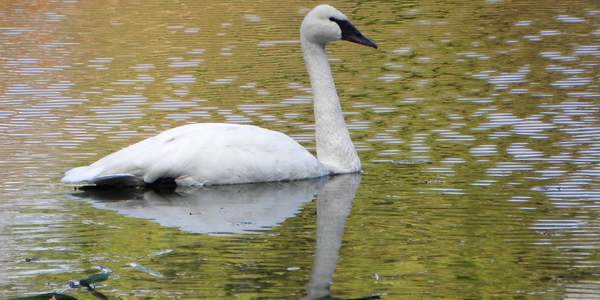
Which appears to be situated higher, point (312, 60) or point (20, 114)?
point (312, 60)

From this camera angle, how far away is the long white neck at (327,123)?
11.7m

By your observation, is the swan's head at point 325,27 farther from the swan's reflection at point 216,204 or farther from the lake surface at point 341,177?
the swan's reflection at point 216,204

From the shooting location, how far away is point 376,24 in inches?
839

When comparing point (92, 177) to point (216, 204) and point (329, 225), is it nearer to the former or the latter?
point (216, 204)

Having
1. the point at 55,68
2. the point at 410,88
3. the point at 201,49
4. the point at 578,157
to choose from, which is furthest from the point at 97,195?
the point at 201,49

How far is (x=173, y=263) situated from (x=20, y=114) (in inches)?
260

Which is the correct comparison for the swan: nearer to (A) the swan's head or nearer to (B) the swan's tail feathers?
(B) the swan's tail feathers

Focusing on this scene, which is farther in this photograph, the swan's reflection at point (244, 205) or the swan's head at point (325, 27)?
the swan's head at point (325, 27)

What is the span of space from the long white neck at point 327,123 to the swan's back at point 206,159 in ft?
1.53

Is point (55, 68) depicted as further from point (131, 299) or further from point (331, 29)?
point (131, 299)

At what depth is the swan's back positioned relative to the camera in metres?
11.0

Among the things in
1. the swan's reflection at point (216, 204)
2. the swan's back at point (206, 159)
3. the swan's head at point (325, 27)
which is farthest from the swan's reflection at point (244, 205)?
the swan's head at point (325, 27)

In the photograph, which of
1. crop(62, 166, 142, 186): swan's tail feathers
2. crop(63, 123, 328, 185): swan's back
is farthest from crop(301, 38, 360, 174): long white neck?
crop(62, 166, 142, 186): swan's tail feathers

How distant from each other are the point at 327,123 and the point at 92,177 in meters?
2.12
